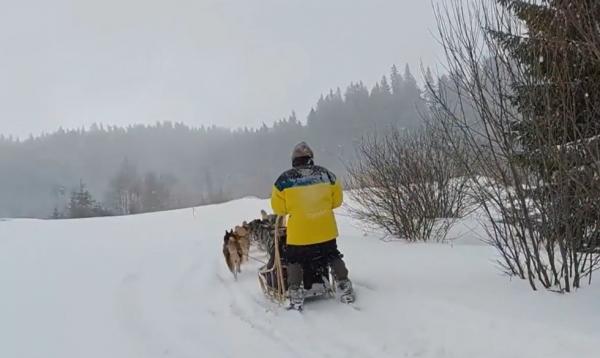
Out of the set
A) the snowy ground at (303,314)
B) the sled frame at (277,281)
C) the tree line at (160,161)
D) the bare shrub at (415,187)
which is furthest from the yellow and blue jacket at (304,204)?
the tree line at (160,161)

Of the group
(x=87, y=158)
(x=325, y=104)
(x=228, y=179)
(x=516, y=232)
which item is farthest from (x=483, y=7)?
(x=87, y=158)

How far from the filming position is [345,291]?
5105 mm

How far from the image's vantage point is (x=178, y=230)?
54.0ft

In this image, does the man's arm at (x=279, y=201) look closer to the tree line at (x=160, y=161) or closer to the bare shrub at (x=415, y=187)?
the bare shrub at (x=415, y=187)

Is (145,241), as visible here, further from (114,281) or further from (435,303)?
(435,303)

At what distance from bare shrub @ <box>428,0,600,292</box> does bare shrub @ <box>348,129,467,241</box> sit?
4503mm

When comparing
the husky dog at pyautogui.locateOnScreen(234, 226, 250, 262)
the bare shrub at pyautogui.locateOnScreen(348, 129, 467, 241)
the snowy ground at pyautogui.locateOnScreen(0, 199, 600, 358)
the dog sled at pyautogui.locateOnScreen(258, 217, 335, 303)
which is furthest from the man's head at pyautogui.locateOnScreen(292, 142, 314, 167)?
the bare shrub at pyautogui.locateOnScreen(348, 129, 467, 241)

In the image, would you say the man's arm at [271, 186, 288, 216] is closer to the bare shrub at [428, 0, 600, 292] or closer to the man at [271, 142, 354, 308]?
the man at [271, 142, 354, 308]

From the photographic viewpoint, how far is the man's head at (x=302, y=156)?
17.8 ft

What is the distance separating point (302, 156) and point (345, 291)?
1602mm

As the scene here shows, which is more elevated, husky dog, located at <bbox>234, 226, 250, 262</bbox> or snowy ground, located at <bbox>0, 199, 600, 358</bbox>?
husky dog, located at <bbox>234, 226, 250, 262</bbox>

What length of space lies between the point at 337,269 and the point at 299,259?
453 mm

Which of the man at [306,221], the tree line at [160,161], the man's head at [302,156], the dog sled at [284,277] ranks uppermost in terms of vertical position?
the tree line at [160,161]

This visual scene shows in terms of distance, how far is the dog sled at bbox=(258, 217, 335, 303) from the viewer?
5438mm
